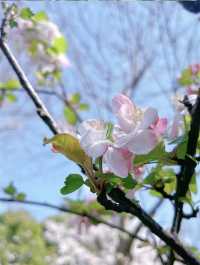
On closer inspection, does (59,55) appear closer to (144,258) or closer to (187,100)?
(187,100)

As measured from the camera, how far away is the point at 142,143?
69 cm

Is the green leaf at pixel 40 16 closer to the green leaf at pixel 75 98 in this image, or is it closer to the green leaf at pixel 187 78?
the green leaf at pixel 187 78

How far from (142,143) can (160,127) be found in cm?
6

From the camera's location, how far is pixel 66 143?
2.31 ft

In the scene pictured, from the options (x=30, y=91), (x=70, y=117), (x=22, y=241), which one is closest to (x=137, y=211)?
(x=30, y=91)

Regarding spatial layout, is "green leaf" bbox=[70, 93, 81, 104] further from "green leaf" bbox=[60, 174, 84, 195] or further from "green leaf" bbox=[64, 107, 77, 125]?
"green leaf" bbox=[60, 174, 84, 195]

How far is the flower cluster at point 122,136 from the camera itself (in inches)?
27.0

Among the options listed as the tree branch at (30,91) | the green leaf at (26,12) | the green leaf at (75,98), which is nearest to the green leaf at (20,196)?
the tree branch at (30,91)

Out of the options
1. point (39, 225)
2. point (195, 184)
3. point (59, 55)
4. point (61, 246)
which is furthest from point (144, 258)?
point (39, 225)

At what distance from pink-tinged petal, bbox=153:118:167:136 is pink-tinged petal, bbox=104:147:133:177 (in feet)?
0.17

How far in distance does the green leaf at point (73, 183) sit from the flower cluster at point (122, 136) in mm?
72

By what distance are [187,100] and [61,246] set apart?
9.22 m

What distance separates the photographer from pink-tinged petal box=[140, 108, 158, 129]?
0.68 meters

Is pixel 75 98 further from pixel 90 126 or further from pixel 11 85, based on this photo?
pixel 90 126
